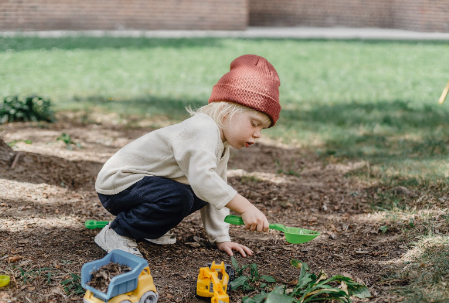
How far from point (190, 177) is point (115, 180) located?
471 millimetres

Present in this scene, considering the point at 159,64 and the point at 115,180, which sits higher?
the point at 115,180

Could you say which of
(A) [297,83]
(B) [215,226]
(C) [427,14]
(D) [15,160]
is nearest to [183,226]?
(B) [215,226]

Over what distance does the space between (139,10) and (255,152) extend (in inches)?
433

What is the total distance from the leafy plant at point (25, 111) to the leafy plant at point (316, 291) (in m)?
3.79

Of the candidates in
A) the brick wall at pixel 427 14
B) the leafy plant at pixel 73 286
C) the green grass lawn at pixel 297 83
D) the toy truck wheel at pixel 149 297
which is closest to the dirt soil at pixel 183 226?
the leafy plant at pixel 73 286

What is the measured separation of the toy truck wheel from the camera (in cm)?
199

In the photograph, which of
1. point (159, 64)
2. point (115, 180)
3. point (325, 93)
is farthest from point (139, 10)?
point (115, 180)

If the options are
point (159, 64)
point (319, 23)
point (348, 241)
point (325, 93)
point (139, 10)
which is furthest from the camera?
point (319, 23)

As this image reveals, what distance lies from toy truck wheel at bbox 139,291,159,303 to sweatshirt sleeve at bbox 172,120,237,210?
0.47 meters

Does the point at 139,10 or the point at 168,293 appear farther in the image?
the point at 139,10

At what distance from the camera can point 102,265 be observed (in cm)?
205

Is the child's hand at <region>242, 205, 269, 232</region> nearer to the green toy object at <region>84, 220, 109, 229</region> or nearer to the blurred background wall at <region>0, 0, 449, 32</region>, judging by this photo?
the green toy object at <region>84, 220, 109, 229</region>

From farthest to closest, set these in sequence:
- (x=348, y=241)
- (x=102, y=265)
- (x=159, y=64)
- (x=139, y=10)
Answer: (x=139, y=10)
(x=159, y=64)
(x=348, y=241)
(x=102, y=265)

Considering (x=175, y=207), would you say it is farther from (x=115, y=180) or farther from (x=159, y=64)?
(x=159, y=64)
